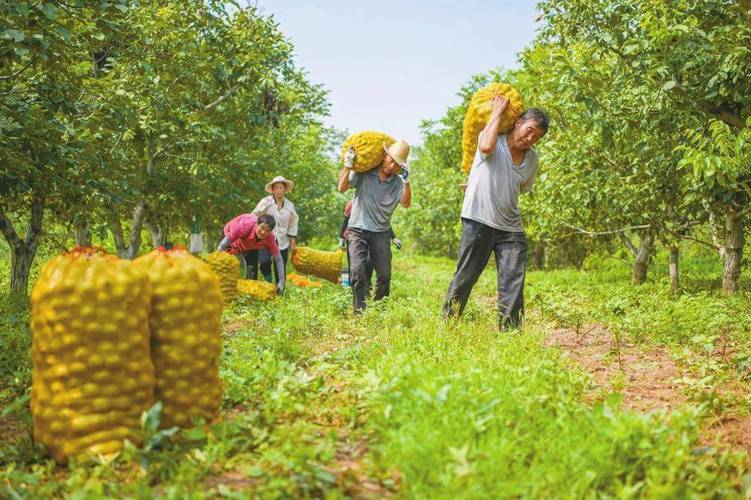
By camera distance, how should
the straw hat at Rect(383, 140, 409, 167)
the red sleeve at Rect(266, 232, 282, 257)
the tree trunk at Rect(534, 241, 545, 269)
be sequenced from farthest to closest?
the tree trunk at Rect(534, 241, 545, 269) → the red sleeve at Rect(266, 232, 282, 257) → the straw hat at Rect(383, 140, 409, 167)

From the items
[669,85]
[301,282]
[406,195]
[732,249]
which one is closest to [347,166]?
[406,195]

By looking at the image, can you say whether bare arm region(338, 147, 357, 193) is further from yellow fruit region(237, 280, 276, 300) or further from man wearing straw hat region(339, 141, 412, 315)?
yellow fruit region(237, 280, 276, 300)

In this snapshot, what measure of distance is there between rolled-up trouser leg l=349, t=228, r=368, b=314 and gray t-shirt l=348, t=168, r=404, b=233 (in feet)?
0.44

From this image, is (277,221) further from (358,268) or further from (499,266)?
(499,266)

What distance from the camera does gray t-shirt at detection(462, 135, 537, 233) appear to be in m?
5.47

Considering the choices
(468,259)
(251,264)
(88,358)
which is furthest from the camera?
(251,264)

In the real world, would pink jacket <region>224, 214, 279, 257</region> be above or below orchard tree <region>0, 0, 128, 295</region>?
below

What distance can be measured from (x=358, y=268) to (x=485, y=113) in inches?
82.6

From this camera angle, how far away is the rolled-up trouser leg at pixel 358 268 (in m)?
6.76

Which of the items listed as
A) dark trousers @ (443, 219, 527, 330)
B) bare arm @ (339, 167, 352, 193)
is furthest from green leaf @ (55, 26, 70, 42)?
dark trousers @ (443, 219, 527, 330)

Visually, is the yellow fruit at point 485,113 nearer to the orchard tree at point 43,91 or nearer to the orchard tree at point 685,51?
the orchard tree at point 685,51

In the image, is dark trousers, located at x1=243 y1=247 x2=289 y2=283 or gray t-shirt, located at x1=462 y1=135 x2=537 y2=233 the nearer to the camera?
gray t-shirt, located at x1=462 y1=135 x2=537 y2=233

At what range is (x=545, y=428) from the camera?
2.93 metres

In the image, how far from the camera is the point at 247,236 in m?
8.66
